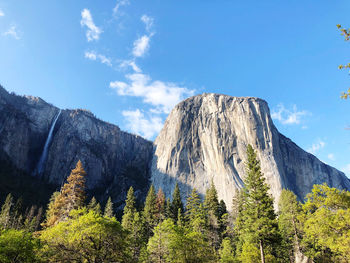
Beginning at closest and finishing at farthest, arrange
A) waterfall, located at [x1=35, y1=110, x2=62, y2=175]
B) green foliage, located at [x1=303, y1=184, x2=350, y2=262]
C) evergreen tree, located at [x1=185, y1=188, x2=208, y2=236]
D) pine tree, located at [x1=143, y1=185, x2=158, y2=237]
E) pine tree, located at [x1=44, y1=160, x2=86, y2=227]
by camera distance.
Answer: green foliage, located at [x1=303, y1=184, x2=350, y2=262] < pine tree, located at [x1=44, y1=160, x2=86, y2=227] < evergreen tree, located at [x1=185, y1=188, x2=208, y2=236] < pine tree, located at [x1=143, y1=185, x2=158, y2=237] < waterfall, located at [x1=35, y1=110, x2=62, y2=175]

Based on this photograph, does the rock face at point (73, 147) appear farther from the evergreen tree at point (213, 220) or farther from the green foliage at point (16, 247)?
the green foliage at point (16, 247)

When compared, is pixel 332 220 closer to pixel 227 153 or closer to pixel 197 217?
pixel 197 217

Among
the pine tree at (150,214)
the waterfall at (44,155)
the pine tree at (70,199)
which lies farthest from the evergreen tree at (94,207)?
the waterfall at (44,155)

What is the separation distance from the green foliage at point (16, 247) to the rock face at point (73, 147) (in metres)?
83.6

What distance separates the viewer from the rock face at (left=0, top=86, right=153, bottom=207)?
103625 mm

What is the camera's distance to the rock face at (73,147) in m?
104

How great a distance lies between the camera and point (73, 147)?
113 metres

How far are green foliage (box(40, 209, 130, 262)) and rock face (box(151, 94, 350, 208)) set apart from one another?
239ft

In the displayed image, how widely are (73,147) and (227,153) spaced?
73366mm

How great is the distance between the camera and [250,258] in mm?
27906

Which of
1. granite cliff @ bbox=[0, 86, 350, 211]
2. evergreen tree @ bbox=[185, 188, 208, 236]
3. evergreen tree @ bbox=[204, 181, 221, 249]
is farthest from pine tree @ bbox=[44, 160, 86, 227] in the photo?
granite cliff @ bbox=[0, 86, 350, 211]

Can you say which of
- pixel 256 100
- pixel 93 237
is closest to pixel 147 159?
pixel 256 100

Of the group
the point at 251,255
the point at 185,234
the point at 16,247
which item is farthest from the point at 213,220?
the point at 16,247

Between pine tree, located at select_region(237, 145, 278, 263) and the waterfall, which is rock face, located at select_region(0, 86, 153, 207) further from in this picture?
pine tree, located at select_region(237, 145, 278, 263)
